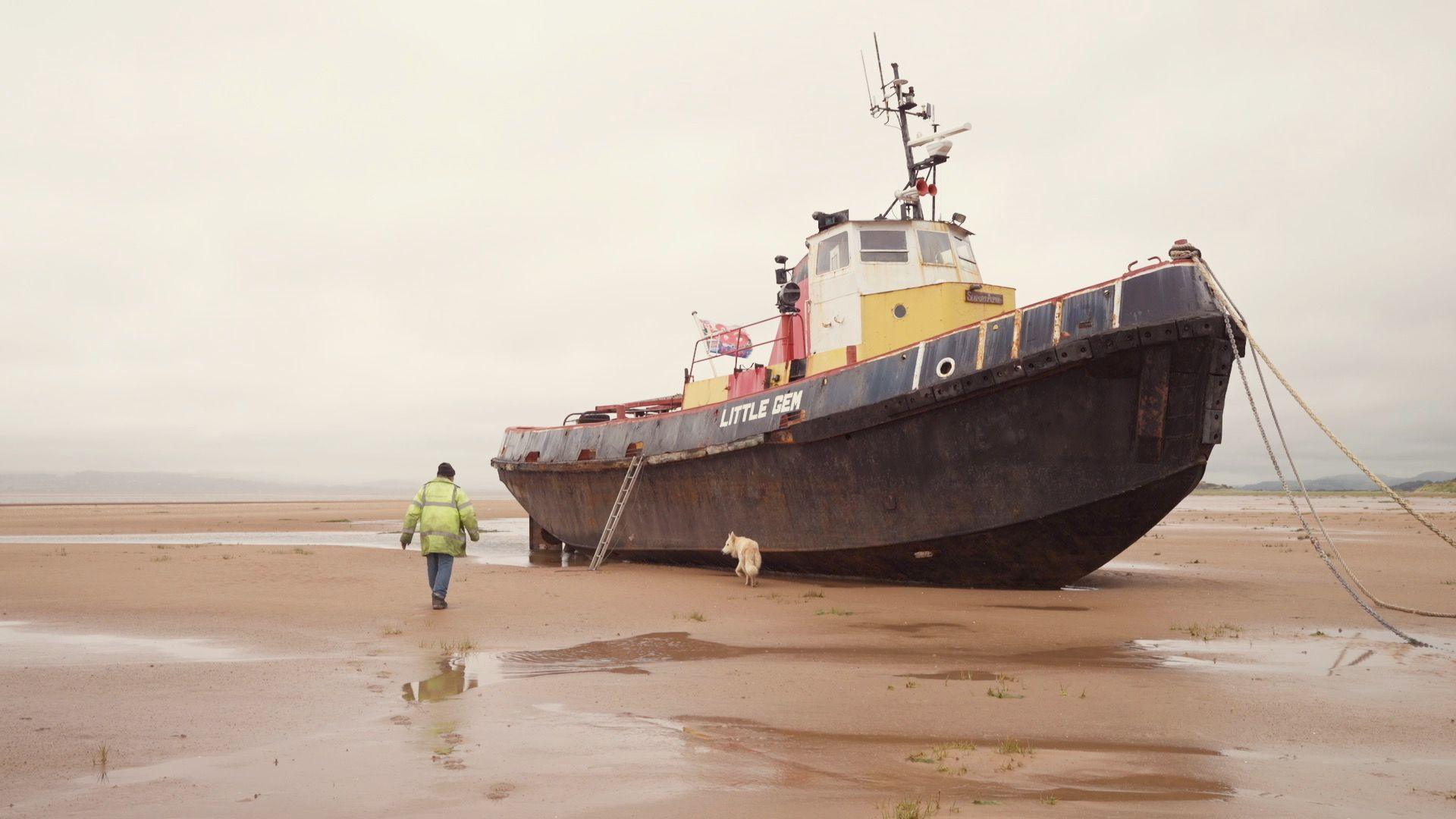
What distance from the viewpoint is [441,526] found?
8.66 m

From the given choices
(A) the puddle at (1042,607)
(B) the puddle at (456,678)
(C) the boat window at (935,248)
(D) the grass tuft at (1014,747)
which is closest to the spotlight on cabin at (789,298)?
(C) the boat window at (935,248)

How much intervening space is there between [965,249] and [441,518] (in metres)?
7.43

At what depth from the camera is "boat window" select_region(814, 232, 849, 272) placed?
11.9m

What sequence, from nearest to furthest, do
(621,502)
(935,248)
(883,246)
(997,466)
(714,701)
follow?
(714,701) < (997,466) < (883,246) < (935,248) < (621,502)

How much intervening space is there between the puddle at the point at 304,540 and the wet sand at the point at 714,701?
264 inches

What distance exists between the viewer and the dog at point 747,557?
10.8 m

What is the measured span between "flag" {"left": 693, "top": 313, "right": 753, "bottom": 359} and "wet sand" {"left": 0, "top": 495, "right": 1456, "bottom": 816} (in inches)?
213

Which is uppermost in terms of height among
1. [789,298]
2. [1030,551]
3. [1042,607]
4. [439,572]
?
[789,298]

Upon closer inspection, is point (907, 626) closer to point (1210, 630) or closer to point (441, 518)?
point (1210, 630)

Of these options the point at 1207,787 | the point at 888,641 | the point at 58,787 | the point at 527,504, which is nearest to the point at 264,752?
the point at 58,787

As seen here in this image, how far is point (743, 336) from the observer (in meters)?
14.9

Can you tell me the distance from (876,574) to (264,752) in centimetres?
783

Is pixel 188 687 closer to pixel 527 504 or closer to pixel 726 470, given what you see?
pixel 726 470

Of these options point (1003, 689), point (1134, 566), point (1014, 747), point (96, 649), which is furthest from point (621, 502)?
point (1014, 747)
